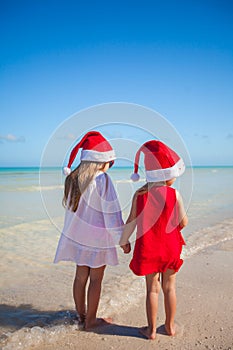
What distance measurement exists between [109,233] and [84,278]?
1.66 feet

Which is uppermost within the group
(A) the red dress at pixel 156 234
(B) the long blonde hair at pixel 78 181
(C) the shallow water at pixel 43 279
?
(B) the long blonde hair at pixel 78 181

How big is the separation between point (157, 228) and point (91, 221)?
0.57m

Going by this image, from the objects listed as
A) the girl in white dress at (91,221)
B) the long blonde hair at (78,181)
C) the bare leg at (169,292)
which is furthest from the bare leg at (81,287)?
the bare leg at (169,292)

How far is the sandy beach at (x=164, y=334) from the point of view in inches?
99.2

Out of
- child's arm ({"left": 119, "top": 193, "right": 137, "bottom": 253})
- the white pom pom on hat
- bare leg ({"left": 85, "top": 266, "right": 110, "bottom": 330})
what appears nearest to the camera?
child's arm ({"left": 119, "top": 193, "right": 137, "bottom": 253})

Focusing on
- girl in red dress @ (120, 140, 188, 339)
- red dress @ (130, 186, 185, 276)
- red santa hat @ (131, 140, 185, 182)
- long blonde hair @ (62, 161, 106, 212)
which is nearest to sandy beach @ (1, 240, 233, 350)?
girl in red dress @ (120, 140, 188, 339)

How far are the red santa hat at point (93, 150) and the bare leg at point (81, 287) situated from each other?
899 millimetres

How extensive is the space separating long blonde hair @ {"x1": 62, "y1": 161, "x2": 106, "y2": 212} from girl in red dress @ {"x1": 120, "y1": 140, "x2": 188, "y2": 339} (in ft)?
A: 1.48

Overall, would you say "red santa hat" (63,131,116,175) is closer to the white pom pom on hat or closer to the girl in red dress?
the white pom pom on hat

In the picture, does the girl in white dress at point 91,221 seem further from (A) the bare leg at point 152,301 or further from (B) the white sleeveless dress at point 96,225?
(A) the bare leg at point 152,301

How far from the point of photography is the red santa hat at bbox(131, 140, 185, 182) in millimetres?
2604

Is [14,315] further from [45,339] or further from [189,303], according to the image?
[189,303]

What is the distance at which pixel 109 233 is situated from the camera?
2.70m

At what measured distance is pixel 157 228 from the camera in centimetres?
255
